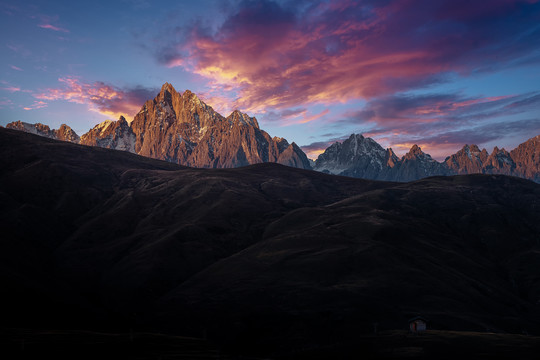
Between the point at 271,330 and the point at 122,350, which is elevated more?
the point at 122,350

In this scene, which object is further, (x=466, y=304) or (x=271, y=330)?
(x=466, y=304)

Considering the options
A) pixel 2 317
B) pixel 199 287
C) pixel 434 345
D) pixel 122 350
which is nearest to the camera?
pixel 122 350

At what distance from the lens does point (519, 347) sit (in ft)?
303

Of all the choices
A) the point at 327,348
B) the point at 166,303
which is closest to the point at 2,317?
the point at 166,303

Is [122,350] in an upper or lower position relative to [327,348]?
upper

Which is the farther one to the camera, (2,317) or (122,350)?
(2,317)

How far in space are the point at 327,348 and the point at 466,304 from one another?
263 feet

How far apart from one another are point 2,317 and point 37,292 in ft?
101

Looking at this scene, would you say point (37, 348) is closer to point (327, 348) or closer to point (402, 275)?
point (327, 348)

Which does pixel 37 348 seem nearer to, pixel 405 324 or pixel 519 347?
pixel 519 347

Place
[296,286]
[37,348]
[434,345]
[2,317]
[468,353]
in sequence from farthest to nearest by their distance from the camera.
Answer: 1. [296,286]
2. [2,317]
3. [434,345]
4. [468,353]
5. [37,348]

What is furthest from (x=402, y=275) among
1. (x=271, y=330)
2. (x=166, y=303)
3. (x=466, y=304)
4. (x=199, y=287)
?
(x=166, y=303)

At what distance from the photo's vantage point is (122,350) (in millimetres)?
78000

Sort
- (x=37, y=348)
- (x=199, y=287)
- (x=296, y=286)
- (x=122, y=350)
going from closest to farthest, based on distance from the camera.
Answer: (x=37, y=348), (x=122, y=350), (x=296, y=286), (x=199, y=287)
